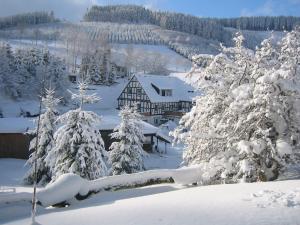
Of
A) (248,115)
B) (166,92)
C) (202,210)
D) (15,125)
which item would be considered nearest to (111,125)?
(15,125)

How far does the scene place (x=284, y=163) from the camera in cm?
1534

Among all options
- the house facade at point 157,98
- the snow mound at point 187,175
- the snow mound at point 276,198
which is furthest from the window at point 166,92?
the snow mound at point 276,198

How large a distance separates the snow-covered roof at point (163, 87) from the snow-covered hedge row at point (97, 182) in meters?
47.2

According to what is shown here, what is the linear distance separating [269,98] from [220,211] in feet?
20.3

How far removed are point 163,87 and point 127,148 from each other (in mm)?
40839

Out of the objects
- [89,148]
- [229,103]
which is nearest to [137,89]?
[89,148]

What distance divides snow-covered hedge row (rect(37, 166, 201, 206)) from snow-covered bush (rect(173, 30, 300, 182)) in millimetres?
876

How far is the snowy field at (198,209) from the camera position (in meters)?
9.94

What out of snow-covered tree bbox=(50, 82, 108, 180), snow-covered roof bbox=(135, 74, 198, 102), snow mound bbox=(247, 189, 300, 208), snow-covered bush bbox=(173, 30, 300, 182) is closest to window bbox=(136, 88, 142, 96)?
snow-covered roof bbox=(135, 74, 198, 102)

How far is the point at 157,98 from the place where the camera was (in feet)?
214

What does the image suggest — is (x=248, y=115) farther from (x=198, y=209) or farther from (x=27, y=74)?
(x=27, y=74)

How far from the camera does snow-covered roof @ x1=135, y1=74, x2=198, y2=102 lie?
216 ft

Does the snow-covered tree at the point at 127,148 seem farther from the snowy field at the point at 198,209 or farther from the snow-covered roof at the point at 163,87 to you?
the snow-covered roof at the point at 163,87

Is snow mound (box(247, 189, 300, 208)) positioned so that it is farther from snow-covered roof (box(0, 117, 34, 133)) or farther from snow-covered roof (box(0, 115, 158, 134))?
snow-covered roof (box(0, 117, 34, 133))
